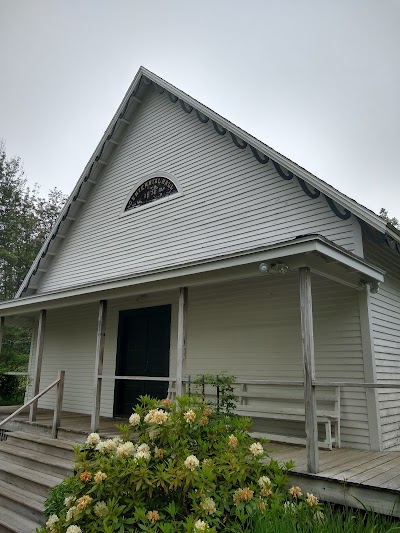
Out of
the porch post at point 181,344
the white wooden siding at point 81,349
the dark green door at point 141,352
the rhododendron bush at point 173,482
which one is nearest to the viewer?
the rhododendron bush at point 173,482

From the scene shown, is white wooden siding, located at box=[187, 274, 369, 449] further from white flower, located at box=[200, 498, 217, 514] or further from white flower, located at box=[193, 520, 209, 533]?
white flower, located at box=[193, 520, 209, 533]

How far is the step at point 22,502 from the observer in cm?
509

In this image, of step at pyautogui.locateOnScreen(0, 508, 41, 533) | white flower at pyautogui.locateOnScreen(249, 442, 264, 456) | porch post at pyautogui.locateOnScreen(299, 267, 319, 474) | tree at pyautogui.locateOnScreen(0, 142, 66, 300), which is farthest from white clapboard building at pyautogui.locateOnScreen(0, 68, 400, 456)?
tree at pyautogui.locateOnScreen(0, 142, 66, 300)

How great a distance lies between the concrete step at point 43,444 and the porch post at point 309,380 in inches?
139

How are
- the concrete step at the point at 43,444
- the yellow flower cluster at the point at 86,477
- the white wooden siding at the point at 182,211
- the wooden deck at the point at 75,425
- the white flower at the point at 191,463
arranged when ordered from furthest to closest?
the white wooden siding at the point at 182,211 → the wooden deck at the point at 75,425 → the concrete step at the point at 43,444 → the yellow flower cluster at the point at 86,477 → the white flower at the point at 191,463

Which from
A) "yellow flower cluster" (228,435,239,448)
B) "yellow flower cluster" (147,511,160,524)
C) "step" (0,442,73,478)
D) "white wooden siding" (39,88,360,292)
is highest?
"white wooden siding" (39,88,360,292)

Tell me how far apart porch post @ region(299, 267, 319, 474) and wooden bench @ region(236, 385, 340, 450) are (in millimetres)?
1378

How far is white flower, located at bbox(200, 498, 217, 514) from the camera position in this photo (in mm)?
3057

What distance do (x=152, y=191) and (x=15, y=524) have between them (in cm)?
690

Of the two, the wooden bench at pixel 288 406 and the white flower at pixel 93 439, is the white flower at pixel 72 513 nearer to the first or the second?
the white flower at pixel 93 439

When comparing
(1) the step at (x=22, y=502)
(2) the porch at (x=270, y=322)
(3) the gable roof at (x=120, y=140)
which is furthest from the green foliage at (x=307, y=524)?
(3) the gable roof at (x=120, y=140)

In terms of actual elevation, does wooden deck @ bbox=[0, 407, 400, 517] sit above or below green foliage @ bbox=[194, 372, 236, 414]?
below

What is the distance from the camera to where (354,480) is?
154 inches

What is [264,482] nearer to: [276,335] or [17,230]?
[276,335]
